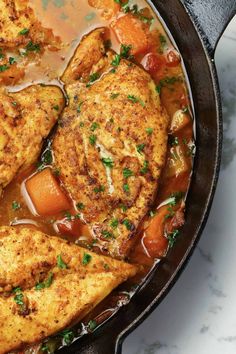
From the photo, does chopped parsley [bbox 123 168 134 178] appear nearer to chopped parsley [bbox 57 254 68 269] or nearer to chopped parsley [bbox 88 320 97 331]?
chopped parsley [bbox 57 254 68 269]

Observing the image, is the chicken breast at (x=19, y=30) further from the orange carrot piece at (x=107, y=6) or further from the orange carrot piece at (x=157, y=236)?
the orange carrot piece at (x=157, y=236)

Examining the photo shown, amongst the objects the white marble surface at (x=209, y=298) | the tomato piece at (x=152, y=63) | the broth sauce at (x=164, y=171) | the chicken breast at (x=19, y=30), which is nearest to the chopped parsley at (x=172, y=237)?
the broth sauce at (x=164, y=171)

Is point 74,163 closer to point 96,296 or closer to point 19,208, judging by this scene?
point 19,208

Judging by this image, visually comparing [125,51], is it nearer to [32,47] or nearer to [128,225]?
[32,47]

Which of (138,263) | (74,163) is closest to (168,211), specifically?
(138,263)

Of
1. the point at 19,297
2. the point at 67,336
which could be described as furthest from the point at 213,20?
the point at 67,336

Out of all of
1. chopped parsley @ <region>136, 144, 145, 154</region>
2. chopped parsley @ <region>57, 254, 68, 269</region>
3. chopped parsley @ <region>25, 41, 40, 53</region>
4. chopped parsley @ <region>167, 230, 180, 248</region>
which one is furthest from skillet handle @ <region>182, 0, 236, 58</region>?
chopped parsley @ <region>57, 254, 68, 269</region>
